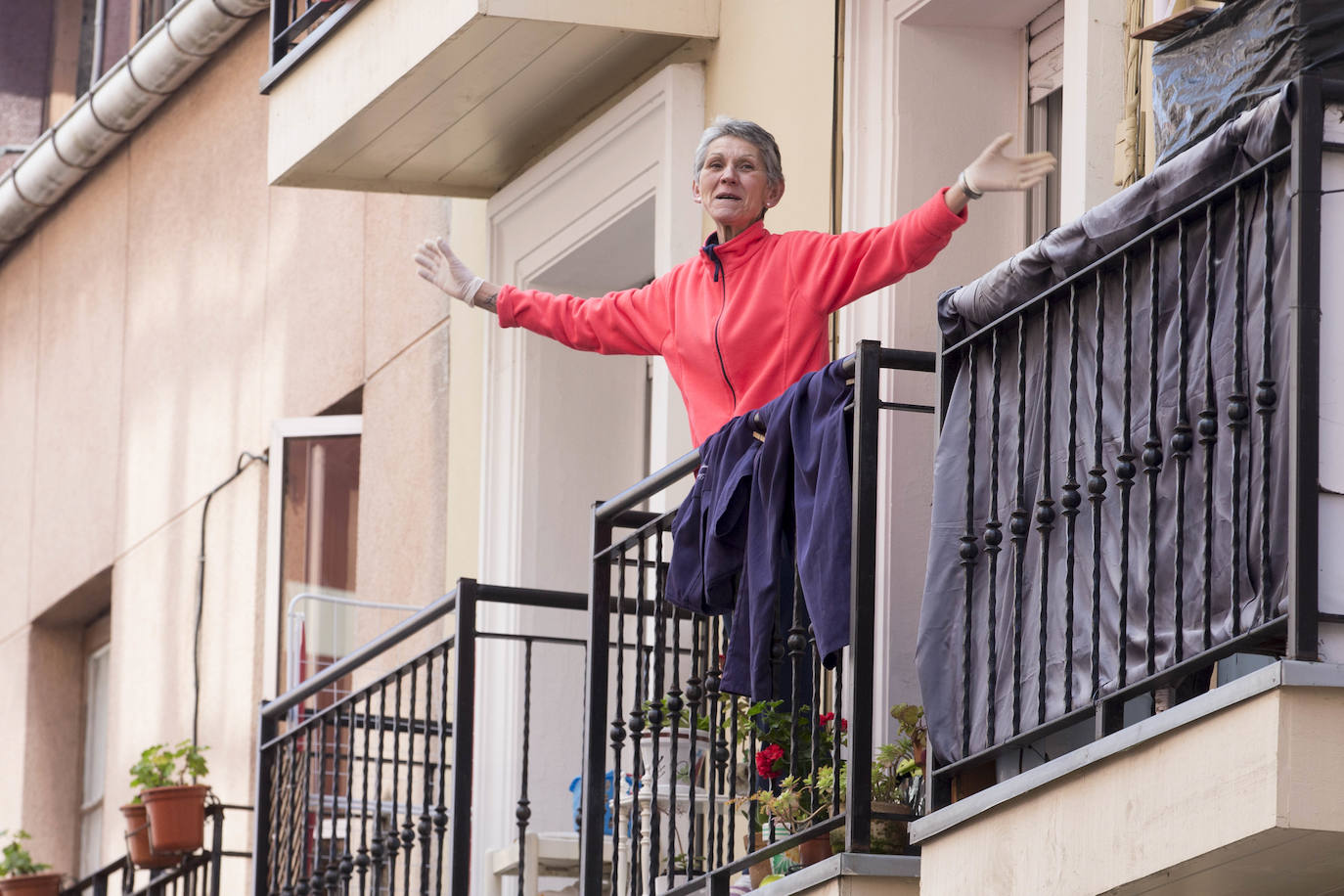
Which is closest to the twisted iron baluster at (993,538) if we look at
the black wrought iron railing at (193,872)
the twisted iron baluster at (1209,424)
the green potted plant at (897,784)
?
the green potted plant at (897,784)

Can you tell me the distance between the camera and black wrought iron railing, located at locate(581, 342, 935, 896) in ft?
19.7

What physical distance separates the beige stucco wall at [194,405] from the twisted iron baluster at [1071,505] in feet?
19.6

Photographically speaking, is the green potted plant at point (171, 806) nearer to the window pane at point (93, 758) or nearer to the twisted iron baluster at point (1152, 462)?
the window pane at point (93, 758)

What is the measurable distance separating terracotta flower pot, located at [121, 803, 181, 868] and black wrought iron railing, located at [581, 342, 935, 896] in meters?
4.28

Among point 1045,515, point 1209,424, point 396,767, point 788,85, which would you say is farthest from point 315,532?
point 1209,424

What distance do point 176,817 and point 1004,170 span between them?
6925 mm

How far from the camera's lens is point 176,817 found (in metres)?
12.1

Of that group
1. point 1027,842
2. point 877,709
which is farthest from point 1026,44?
point 1027,842

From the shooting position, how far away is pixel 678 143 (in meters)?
9.44

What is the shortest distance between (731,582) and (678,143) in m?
3.16

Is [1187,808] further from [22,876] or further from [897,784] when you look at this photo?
[22,876]

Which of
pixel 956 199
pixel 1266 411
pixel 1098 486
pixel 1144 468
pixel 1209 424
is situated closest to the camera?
pixel 1266 411

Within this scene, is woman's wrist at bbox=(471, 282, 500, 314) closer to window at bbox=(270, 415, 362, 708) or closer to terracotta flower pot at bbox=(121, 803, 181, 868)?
window at bbox=(270, 415, 362, 708)

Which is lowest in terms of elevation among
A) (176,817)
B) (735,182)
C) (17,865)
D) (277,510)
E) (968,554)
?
(17,865)
